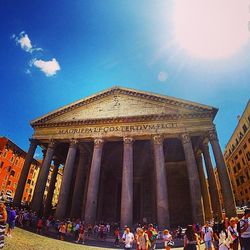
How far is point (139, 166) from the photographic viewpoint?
22.0m

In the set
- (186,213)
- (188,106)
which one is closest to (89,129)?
(188,106)

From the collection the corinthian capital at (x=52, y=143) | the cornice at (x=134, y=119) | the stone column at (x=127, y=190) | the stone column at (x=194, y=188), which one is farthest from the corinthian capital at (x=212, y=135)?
the corinthian capital at (x=52, y=143)

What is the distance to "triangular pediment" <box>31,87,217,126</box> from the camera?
16.2 meters

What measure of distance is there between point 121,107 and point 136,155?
20.9 ft

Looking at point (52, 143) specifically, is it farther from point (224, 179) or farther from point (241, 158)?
point (241, 158)

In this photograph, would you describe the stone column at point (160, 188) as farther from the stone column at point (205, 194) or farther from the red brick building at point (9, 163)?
the red brick building at point (9, 163)

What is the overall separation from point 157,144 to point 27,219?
33.9 ft

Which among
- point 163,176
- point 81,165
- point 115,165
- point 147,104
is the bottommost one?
point 163,176

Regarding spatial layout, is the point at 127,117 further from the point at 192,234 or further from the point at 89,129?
the point at 192,234

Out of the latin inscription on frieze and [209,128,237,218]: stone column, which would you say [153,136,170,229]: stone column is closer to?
the latin inscription on frieze

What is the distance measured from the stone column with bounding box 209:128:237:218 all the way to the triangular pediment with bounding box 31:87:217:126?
210 centimetres

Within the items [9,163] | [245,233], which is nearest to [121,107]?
[245,233]

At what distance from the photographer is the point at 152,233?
8.41m

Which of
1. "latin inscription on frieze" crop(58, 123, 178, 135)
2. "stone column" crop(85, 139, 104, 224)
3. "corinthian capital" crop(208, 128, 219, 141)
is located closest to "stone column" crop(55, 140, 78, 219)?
"latin inscription on frieze" crop(58, 123, 178, 135)
